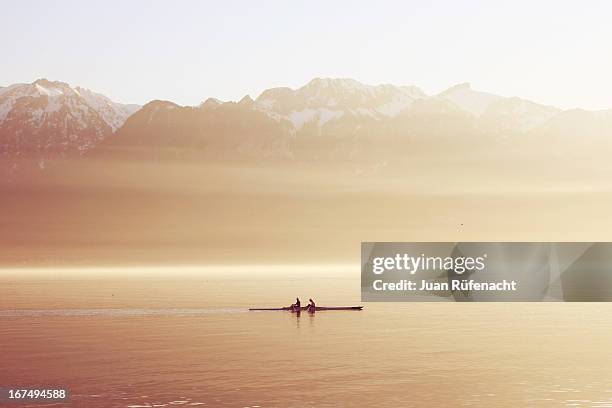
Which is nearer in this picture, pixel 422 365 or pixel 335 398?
pixel 335 398

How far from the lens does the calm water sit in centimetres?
7475

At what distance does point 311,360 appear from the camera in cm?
9950

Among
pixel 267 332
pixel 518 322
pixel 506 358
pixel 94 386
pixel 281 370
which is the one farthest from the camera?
pixel 518 322

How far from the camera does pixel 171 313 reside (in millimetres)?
178250

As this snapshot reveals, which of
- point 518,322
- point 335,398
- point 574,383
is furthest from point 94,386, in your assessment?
point 518,322

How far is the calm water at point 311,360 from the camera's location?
7475 cm

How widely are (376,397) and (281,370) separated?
61.8ft

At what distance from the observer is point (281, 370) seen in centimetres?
9050

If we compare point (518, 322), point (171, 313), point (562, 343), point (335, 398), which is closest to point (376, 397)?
point (335, 398)

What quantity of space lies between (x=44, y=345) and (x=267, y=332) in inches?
1416

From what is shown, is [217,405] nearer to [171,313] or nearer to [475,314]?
[171,313]

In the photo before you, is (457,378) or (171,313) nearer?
(457,378)

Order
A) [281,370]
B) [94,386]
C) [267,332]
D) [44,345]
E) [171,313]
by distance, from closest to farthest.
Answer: [94,386] < [281,370] < [44,345] < [267,332] < [171,313]

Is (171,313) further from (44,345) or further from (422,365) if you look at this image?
(422,365)
